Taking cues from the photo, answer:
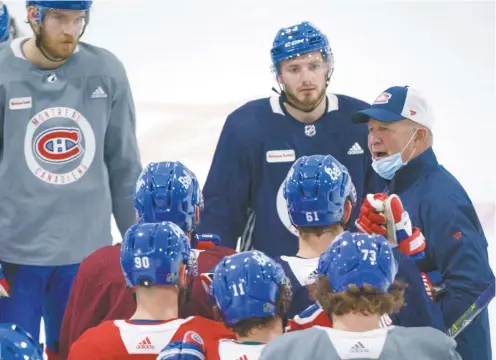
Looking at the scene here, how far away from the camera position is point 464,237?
425cm

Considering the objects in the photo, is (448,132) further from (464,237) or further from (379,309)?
(379,309)

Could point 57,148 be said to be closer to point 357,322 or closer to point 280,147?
point 280,147

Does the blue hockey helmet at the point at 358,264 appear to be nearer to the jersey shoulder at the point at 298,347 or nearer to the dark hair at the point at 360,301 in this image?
the dark hair at the point at 360,301

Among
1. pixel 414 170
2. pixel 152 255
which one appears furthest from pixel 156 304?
pixel 414 170

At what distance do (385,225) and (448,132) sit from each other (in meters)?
2.84

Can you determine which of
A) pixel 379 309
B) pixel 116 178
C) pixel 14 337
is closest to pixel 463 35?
pixel 116 178

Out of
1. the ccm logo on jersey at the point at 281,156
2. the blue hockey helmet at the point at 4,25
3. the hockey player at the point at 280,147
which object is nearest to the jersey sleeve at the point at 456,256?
the hockey player at the point at 280,147

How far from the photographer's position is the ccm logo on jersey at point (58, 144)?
195 inches

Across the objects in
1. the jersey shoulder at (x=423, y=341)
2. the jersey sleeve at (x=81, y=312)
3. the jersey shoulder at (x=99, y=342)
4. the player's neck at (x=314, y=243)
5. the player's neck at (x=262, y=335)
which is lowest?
the jersey sleeve at (x=81, y=312)

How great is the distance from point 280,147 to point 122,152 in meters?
0.64

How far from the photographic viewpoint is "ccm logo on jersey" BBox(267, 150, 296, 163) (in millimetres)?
4918

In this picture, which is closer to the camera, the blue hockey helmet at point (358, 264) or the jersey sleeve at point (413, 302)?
the blue hockey helmet at point (358, 264)

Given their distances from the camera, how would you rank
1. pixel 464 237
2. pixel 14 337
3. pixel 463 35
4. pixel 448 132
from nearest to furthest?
pixel 14 337, pixel 464 237, pixel 448 132, pixel 463 35

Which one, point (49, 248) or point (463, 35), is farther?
point (463, 35)
